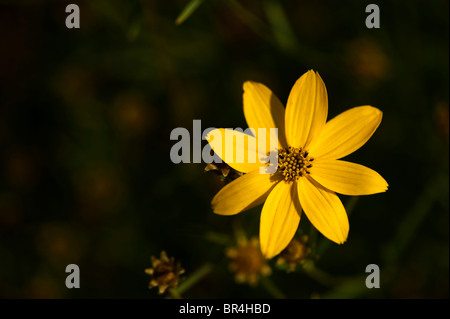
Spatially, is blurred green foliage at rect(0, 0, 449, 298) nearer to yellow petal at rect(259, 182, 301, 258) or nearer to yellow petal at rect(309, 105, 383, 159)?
yellow petal at rect(259, 182, 301, 258)

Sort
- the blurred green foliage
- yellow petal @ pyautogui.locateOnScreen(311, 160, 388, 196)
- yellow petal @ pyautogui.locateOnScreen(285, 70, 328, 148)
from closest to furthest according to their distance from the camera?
yellow petal @ pyautogui.locateOnScreen(311, 160, 388, 196) → yellow petal @ pyautogui.locateOnScreen(285, 70, 328, 148) → the blurred green foliage

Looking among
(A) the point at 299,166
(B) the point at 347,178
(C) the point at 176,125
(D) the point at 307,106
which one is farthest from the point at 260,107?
(C) the point at 176,125

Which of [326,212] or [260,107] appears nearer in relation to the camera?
[326,212]

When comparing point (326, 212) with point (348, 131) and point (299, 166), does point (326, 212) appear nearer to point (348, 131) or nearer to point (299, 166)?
point (299, 166)

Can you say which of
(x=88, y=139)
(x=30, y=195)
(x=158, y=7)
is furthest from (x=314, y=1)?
(x=30, y=195)

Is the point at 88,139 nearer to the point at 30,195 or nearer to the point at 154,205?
the point at 30,195

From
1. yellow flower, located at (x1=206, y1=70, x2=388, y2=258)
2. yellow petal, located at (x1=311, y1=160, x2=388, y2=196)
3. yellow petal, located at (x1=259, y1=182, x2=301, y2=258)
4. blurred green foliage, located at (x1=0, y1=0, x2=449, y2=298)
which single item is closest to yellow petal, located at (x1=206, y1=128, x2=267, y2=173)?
yellow flower, located at (x1=206, y1=70, x2=388, y2=258)
